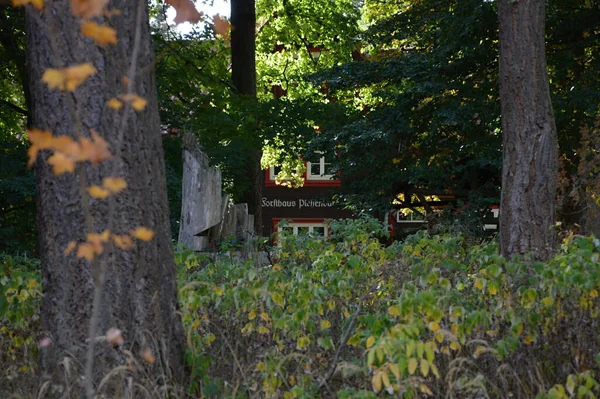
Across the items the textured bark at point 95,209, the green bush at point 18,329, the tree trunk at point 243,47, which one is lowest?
the green bush at point 18,329

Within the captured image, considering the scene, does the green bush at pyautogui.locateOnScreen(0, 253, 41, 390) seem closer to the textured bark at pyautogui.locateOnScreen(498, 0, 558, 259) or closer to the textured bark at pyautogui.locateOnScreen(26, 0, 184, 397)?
the textured bark at pyautogui.locateOnScreen(26, 0, 184, 397)

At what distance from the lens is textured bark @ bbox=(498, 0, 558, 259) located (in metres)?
10.1

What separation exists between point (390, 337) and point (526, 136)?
638 cm

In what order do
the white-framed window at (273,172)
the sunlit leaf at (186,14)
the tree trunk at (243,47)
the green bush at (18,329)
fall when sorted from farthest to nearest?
1. the white-framed window at (273,172)
2. the tree trunk at (243,47)
3. the green bush at (18,329)
4. the sunlit leaf at (186,14)

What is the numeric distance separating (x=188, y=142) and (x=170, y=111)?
22.9 feet

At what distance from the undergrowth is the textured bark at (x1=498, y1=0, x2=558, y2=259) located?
3071mm

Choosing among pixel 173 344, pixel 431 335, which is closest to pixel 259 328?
pixel 173 344

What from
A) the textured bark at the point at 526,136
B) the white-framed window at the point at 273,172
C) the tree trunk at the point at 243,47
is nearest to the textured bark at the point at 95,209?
the textured bark at the point at 526,136

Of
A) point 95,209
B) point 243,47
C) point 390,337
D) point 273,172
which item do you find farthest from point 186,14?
point 273,172

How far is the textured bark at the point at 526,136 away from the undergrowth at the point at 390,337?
121 inches

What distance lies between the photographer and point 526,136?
1029 cm

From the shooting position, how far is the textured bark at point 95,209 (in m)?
5.11

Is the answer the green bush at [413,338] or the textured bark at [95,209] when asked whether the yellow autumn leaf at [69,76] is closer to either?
the textured bark at [95,209]

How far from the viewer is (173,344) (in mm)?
5465
